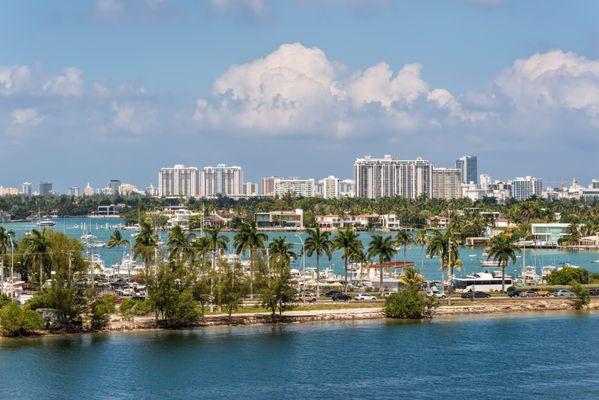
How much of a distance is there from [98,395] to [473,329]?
24887mm

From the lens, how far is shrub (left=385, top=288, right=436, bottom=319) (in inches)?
2409

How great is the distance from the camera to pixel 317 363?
157 feet

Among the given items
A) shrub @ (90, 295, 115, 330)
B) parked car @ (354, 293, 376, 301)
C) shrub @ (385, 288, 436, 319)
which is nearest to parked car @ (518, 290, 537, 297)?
parked car @ (354, 293, 376, 301)

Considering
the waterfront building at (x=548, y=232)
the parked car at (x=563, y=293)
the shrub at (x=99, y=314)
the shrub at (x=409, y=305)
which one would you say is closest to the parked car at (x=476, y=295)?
the parked car at (x=563, y=293)

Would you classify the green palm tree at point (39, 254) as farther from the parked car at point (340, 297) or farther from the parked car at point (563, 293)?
the parked car at point (563, 293)

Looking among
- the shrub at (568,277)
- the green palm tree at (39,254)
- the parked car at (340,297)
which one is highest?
the green palm tree at (39,254)

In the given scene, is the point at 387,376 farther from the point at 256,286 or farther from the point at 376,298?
the point at 376,298

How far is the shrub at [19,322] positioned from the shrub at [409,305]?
21263mm

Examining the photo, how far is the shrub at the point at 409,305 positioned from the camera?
6119cm

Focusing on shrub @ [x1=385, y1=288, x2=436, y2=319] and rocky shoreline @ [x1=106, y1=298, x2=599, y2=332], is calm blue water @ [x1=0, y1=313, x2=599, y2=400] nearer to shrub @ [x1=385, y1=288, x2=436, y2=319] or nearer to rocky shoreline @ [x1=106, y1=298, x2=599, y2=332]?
rocky shoreline @ [x1=106, y1=298, x2=599, y2=332]

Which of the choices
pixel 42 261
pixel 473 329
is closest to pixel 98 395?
pixel 473 329

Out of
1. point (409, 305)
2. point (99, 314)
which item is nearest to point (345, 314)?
point (409, 305)

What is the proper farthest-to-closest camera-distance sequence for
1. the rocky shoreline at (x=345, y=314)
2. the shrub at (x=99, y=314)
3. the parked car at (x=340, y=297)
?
the parked car at (x=340, y=297) < the rocky shoreline at (x=345, y=314) < the shrub at (x=99, y=314)

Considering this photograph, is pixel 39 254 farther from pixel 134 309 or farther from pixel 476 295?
pixel 476 295
